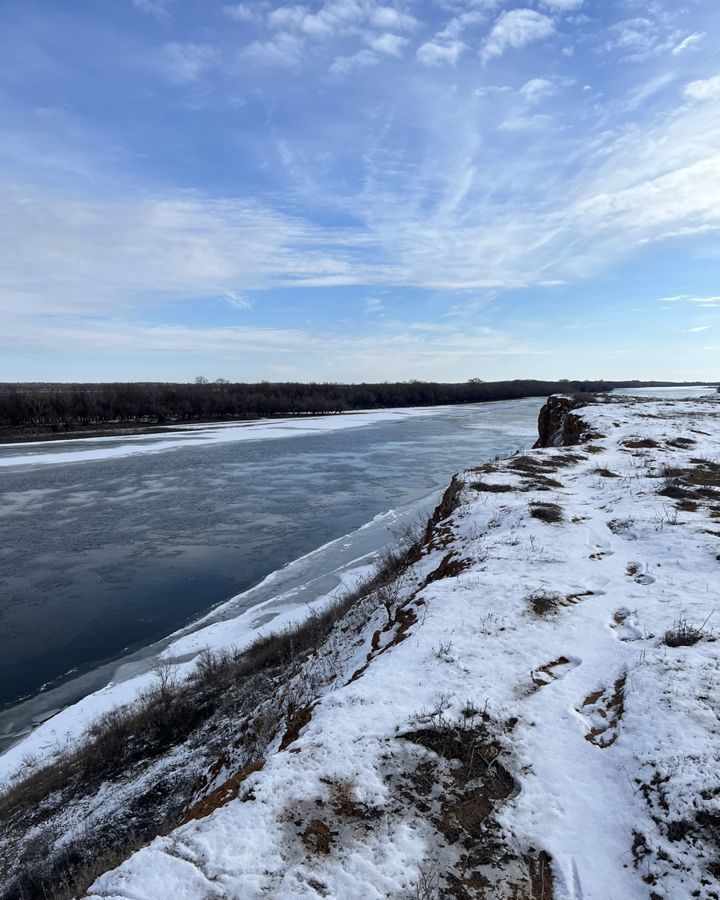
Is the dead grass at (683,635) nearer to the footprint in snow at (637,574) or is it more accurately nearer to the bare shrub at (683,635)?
the bare shrub at (683,635)

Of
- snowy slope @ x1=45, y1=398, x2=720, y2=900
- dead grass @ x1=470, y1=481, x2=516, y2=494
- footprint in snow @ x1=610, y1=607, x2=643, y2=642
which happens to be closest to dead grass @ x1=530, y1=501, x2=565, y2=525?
dead grass @ x1=470, y1=481, x2=516, y2=494

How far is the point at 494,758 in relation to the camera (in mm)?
3121

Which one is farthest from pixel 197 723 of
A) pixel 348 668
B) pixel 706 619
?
pixel 706 619

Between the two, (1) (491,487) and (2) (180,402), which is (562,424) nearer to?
(1) (491,487)

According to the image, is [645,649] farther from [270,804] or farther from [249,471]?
[249,471]

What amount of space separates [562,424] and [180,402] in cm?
5234

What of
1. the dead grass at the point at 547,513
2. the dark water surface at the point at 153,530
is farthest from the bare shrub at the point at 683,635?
the dark water surface at the point at 153,530

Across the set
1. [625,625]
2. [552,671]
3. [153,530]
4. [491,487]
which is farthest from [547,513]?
[153,530]

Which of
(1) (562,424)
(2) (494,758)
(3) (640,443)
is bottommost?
(2) (494,758)

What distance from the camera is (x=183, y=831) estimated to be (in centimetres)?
266

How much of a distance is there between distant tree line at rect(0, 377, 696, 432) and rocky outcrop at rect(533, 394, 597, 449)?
44.3 meters

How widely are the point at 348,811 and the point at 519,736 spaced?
3.93ft

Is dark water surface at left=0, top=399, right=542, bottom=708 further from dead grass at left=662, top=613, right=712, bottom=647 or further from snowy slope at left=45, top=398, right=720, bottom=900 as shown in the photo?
dead grass at left=662, top=613, right=712, bottom=647

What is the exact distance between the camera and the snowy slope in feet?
7.98
